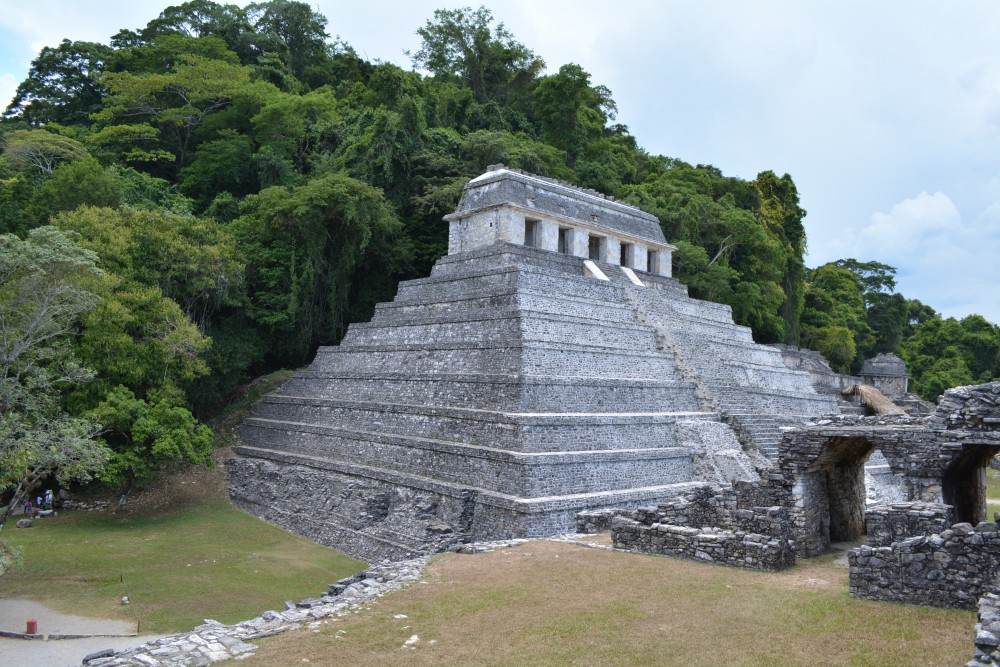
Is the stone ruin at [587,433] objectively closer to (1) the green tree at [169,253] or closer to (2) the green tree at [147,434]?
(2) the green tree at [147,434]

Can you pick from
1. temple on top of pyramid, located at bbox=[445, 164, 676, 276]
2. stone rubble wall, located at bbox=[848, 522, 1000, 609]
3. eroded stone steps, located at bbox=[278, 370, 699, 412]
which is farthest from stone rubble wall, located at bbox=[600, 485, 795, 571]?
temple on top of pyramid, located at bbox=[445, 164, 676, 276]

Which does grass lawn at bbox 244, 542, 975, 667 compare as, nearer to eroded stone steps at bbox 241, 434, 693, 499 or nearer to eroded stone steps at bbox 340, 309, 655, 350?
eroded stone steps at bbox 241, 434, 693, 499

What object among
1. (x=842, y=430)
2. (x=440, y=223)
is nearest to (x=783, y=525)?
(x=842, y=430)

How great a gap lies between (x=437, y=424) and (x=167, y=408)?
742 centimetres

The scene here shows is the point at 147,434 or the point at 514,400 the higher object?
the point at 514,400

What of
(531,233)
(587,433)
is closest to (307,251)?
(531,233)

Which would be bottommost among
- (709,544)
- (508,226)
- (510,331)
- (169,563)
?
(169,563)

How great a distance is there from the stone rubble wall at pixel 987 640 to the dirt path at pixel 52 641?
10513 millimetres

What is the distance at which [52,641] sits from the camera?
34.9ft

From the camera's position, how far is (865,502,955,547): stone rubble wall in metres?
9.39

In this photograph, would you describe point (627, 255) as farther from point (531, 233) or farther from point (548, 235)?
point (531, 233)

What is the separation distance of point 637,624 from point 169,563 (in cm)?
1092

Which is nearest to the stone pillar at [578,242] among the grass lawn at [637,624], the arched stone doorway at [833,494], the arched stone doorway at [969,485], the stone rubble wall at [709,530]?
the stone rubble wall at [709,530]

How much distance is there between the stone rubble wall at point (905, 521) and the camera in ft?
30.8
